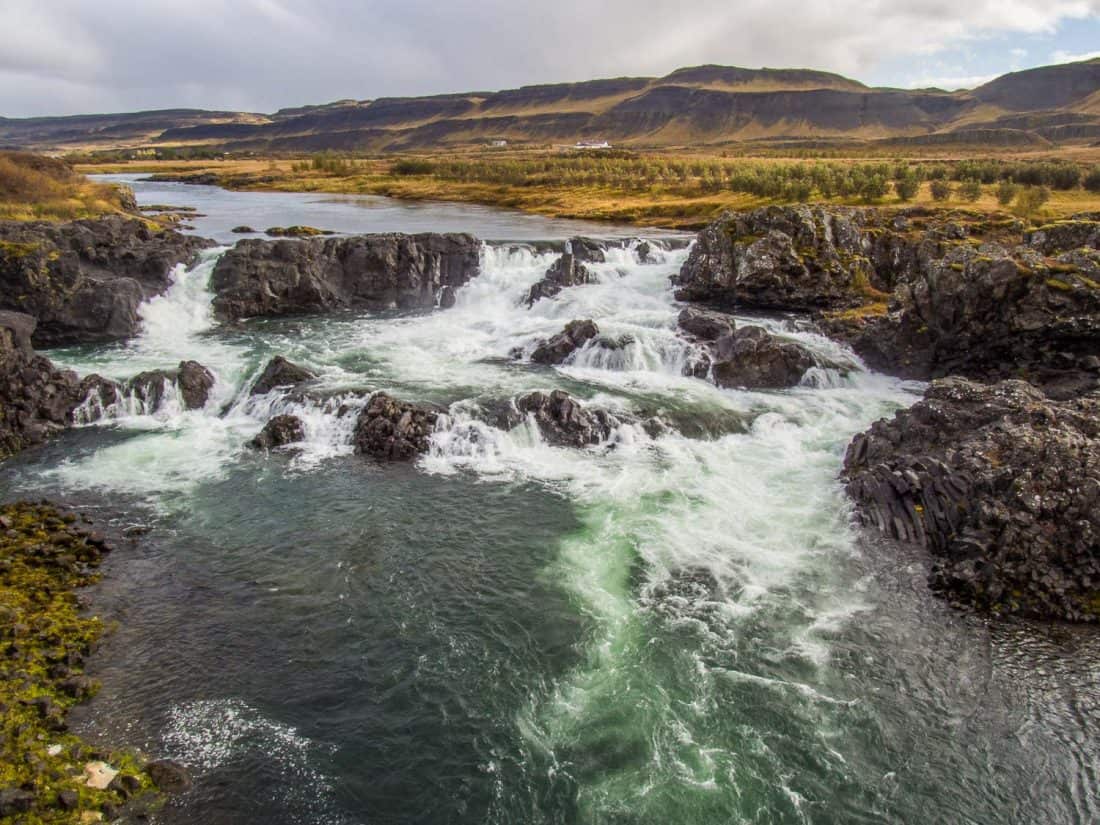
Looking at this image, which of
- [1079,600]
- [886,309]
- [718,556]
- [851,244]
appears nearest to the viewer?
[1079,600]

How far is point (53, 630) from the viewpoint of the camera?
1570 centimetres

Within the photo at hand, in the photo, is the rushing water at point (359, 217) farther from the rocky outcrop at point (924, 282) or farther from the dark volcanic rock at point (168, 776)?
the dark volcanic rock at point (168, 776)

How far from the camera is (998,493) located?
1905 centimetres

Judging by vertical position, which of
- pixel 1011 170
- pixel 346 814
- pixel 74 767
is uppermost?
pixel 1011 170

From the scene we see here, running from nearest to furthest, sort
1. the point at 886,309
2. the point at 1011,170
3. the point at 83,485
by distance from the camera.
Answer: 1. the point at 83,485
2. the point at 886,309
3. the point at 1011,170

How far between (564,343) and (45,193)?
1919 inches

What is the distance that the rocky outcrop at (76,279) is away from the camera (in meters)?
37.0

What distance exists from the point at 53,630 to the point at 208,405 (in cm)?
1612

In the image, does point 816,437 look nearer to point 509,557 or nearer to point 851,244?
point 509,557

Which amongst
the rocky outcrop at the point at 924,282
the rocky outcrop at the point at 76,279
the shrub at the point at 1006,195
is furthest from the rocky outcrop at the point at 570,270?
the shrub at the point at 1006,195

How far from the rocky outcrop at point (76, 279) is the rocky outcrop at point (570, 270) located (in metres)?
23.5

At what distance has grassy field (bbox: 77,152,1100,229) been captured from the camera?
2490 inches

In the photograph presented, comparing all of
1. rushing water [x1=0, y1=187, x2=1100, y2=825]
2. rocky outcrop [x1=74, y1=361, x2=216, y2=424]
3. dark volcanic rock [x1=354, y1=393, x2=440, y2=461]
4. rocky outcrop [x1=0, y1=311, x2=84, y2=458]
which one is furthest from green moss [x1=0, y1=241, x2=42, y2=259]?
dark volcanic rock [x1=354, y1=393, x2=440, y2=461]

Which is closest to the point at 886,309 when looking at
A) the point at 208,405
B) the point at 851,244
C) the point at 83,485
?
the point at 851,244
